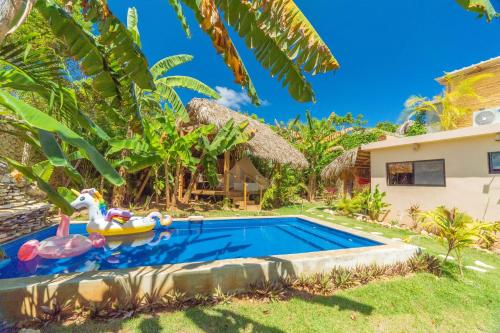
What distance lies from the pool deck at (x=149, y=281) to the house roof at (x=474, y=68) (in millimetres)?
12518

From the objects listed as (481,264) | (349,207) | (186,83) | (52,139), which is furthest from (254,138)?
(52,139)

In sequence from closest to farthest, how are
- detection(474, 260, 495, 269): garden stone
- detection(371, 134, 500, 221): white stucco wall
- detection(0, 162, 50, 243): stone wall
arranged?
detection(474, 260, 495, 269): garden stone → detection(0, 162, 50, 243): stone wall → detection(371, 134, 500, 221): white stucco wall

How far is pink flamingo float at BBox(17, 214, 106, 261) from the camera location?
555 cm

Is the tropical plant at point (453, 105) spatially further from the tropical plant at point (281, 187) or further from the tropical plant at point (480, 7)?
the tropical plant at point (480, 7)

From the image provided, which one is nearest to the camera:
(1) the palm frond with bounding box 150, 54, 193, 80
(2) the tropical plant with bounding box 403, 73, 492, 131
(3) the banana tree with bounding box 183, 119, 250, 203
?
(1) the palm frond with bounding box 150, 54, 193, 80

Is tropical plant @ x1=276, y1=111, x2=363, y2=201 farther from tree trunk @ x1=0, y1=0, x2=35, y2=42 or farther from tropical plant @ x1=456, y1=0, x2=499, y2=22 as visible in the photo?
tree trunk @ x1=0, y1=0, x2=35, y2=42

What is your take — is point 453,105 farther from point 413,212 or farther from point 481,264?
point 481,264

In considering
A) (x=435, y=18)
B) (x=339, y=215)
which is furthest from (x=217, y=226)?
(x=435, y=18)

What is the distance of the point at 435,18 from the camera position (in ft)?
39.1

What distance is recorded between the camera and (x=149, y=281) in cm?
367

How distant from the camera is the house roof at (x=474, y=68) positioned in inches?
445

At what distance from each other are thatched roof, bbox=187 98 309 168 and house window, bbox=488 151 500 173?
8831 mm

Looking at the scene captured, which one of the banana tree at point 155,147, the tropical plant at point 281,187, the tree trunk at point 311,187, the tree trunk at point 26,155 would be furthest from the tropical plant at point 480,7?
the tree trunk at point 311,187

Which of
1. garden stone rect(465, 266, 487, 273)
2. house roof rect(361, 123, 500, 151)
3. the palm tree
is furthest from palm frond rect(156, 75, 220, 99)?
garden stone rect(465, 266, 487, 273)
